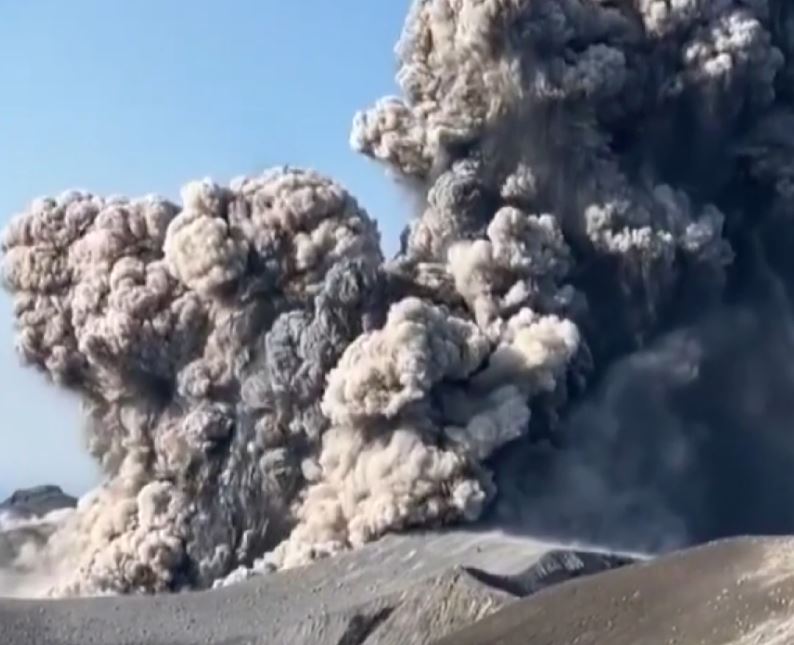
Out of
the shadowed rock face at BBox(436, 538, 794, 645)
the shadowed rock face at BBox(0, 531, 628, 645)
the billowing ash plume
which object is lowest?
the shadowed rock face at BBox(436, 538, 794, 645)

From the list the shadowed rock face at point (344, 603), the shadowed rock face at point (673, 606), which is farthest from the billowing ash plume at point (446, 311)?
the shadowed rock face at point (673, 606)

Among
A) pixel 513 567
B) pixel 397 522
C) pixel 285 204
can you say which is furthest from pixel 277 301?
pixel 513 567

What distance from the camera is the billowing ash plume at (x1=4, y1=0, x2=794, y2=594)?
28.8 meters

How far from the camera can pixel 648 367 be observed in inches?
1243

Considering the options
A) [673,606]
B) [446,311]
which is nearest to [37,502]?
[446,311]

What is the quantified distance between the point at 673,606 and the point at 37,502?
21.5 m

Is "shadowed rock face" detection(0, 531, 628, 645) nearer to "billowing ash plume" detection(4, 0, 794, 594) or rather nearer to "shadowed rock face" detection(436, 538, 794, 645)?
"billowing ash plume" detection(4, 0, 794, 594)

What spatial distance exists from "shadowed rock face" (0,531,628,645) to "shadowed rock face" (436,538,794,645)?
6.24 ft

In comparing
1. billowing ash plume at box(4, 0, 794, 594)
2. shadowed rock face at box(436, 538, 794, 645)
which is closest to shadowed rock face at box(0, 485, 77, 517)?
billowing ash plume at box(4, 0, 794, 594)

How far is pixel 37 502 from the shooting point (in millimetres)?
36688

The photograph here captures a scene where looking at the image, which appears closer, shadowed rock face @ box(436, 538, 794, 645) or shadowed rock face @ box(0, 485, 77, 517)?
shadowed rock face @ box(436, 538, 794, 645)

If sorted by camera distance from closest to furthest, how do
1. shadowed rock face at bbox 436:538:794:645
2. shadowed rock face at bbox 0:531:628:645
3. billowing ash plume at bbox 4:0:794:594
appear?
shadowed rock face at bbox 436:538:794:645 → shadowed rock face at bbox 0:531:628:645 → billowing ash plume at bbox 4:0:794:594

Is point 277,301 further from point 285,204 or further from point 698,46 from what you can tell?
point 698,46

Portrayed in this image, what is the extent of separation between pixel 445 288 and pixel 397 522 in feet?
14.4
